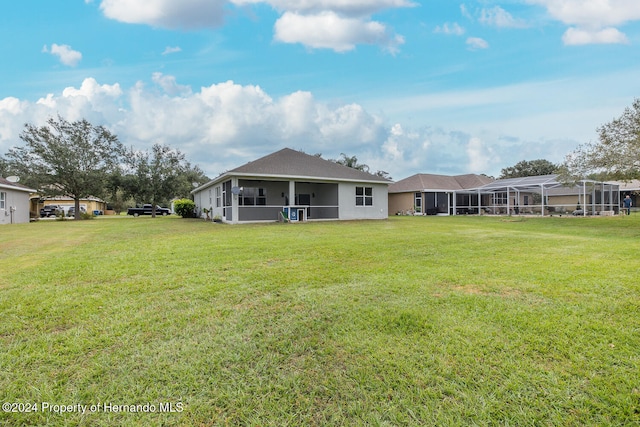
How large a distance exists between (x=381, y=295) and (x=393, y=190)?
29.5 m

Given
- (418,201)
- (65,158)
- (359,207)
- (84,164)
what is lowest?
(359,207)

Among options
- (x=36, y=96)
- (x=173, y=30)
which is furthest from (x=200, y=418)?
(x=36, y=96)

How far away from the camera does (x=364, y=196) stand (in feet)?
70.8

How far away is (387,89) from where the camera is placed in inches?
703

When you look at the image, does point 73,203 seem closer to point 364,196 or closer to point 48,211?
point 48,211

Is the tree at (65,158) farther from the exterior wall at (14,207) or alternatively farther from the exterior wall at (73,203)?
the exterior wall at (73,203)

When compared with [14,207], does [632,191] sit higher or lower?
higher

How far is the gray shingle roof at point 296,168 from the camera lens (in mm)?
18047

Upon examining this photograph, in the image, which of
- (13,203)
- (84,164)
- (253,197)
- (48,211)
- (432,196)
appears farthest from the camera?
(48,211)

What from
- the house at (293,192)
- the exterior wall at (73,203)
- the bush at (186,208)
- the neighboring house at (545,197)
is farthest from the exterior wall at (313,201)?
the exterior wall at (73,203)

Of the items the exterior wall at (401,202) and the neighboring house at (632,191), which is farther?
the neighboring house at (632,191)

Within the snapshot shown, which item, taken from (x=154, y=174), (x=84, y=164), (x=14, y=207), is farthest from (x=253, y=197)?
(x=154, y=174)

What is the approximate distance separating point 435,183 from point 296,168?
17.3 meters

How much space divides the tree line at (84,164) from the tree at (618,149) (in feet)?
108
